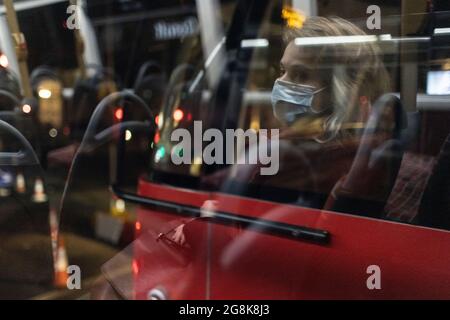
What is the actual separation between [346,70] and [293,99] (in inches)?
7.0

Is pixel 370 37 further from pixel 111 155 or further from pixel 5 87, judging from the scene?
pixel 111 155

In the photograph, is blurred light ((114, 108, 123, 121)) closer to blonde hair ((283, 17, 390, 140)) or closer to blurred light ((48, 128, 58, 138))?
blurred light ((48, 128, 58, 138))

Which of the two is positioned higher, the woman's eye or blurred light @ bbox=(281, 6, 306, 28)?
blurred light @ bbox=(281, 6, 306, 28)

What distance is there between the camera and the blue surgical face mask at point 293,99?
165 centimetres

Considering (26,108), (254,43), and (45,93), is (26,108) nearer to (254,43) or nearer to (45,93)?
(45,93)

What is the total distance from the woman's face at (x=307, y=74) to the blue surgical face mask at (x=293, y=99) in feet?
0.04

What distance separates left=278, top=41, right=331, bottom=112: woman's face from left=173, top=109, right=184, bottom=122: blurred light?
28.7 inches

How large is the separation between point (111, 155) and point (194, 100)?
1.52 ft

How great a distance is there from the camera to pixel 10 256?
1.79 metres

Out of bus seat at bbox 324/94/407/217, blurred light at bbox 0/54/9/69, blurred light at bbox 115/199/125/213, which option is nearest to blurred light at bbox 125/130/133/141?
blurred light at bbox 115/199/125/213

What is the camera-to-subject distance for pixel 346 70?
1.66 meters

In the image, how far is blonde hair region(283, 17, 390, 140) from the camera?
64.5 inches
